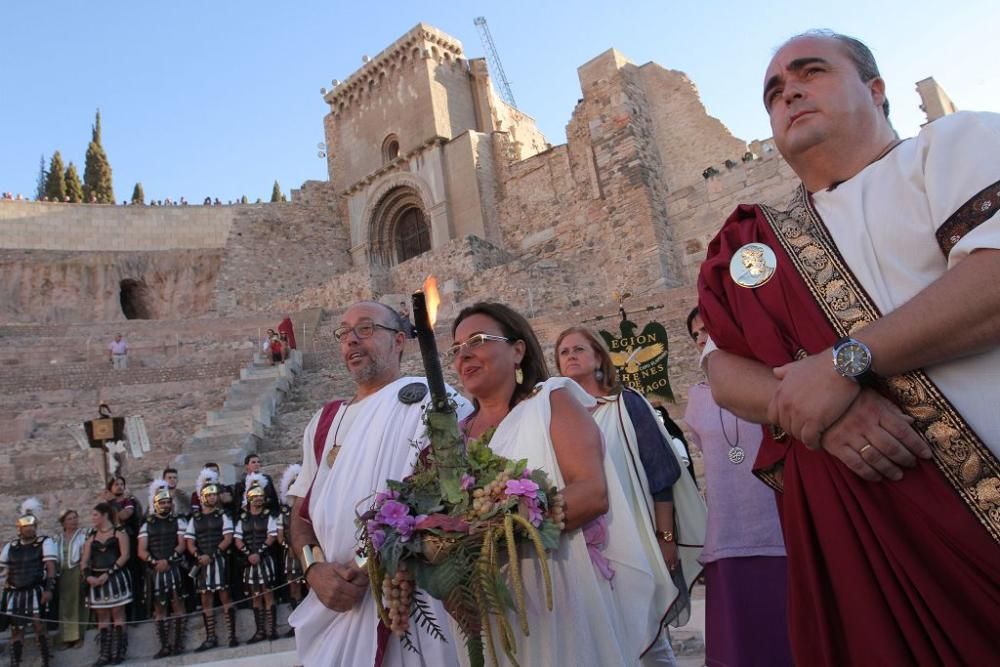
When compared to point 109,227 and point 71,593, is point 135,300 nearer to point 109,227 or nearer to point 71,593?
point 109,227

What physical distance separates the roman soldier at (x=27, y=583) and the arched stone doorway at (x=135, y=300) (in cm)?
2428

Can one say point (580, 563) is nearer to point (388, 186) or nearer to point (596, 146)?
point (596, 146)

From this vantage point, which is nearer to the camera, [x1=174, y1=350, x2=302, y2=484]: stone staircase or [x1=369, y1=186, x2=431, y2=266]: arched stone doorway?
[x1=174, y1=350, x2=302, y2=484]: stone staircase

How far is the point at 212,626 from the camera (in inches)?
248

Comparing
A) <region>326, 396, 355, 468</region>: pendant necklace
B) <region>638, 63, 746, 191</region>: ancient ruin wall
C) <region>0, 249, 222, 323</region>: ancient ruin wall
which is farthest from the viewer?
<region>0, 249, 222, 323</region>: ancient ruin wall

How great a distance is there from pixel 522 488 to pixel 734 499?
138 cm

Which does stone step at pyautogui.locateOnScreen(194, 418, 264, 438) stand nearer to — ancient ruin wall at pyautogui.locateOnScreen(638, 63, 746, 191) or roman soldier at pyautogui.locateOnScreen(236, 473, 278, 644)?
roman soldier at pyautogui.locateOnScreen(236, 473, 278, 644)

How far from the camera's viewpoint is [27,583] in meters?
6.41

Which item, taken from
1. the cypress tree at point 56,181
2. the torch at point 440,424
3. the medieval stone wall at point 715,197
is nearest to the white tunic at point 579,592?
the torch at point 440,424

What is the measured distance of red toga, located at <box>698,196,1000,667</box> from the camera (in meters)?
1.25

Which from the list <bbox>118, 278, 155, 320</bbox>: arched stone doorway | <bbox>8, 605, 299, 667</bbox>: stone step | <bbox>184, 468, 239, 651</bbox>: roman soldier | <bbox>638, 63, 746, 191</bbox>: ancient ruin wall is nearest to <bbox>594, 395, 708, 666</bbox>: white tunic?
<bbox>8, 605, 299, 667</bbox>: stone step

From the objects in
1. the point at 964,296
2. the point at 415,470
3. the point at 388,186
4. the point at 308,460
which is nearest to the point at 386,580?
the point at 415,470

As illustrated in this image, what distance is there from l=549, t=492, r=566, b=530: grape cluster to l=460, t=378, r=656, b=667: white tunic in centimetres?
13

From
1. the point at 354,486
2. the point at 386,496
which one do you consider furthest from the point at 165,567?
the point at 386,496
